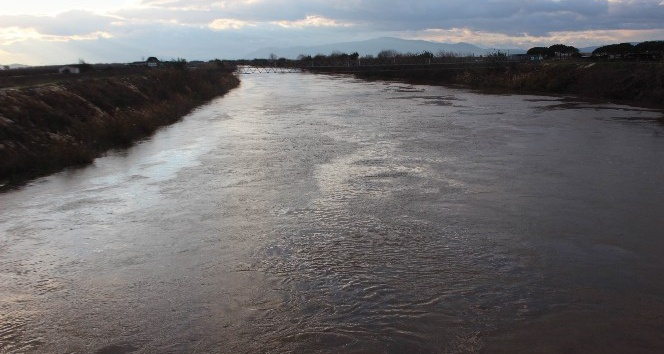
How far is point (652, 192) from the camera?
12.9m

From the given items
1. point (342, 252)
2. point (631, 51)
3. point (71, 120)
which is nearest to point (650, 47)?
point (631, 51)

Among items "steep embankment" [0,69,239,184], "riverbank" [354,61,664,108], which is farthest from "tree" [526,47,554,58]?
"steep embankment" [0,69,239,184]

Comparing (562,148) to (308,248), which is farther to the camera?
(562,148)

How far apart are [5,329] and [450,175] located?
36.5 feet

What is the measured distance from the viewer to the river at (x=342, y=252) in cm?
668

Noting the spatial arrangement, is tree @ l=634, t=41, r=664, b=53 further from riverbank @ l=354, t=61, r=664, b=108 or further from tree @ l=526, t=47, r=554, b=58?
tree @ l=526, t=47, r=554, b=58

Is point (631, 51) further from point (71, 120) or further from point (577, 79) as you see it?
point (71, 120)

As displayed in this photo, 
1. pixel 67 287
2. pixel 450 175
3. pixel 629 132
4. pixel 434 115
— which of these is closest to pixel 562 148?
pixel 629 132

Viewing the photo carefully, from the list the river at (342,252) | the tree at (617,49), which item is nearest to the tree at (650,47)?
the tree at (617,49)

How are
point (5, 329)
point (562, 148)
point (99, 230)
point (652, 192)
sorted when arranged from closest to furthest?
point (5, 329)
point (99, 230)
point (652, 192)
point (562, 148)

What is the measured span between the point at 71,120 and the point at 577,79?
132ft

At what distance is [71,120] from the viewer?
19922 millimetres

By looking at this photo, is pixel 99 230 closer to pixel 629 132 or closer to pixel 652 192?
pixel 652 192

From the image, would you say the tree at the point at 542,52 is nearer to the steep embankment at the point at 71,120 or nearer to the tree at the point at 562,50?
the tree at the point at 562,50
